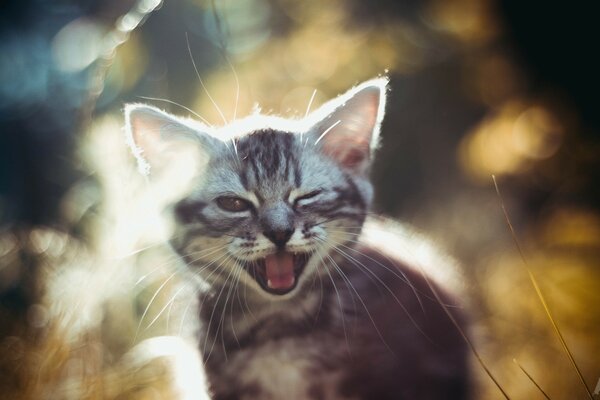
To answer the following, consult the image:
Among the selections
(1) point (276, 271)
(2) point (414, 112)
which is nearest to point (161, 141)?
(1) point (276, 271)

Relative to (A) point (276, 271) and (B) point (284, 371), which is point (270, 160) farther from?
(B) point (284, 371)

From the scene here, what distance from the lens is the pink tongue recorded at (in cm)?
81

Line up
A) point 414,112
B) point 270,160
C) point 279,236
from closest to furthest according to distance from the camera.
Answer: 1. point 279,236
2. point 270,160
3. point 414,112

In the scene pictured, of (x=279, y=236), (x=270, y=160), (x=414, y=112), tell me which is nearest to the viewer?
(x=279, y=236)

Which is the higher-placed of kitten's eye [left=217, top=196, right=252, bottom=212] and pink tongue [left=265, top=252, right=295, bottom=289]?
kitten's eye [left=217, top=196, right=252, bottom=212]

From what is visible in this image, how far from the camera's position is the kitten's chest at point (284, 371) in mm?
839

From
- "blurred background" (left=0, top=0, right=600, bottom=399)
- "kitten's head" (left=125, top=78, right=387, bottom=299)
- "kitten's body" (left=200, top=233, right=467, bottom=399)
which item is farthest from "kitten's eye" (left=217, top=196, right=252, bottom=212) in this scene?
"blurred background" (left=0, top=0, right=600, bottom=399)

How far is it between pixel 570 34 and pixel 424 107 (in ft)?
1.30

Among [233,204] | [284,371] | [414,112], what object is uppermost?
[414,112]

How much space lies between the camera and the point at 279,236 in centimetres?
79

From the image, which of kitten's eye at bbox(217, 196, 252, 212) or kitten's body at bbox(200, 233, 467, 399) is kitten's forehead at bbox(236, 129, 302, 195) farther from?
kitten's body at bbox(200, 233, 467, 399)

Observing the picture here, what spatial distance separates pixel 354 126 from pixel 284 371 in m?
0.37

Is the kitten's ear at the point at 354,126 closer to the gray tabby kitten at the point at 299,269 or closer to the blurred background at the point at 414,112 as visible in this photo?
the gray tabby kitten at the point at 299,269

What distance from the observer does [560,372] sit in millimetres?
1040
